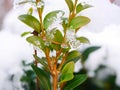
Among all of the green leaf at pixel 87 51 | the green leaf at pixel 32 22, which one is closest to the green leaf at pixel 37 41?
the green leaf at pixel 32 22

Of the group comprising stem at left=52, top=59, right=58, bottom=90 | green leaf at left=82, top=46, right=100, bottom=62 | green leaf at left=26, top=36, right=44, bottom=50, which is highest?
green leaf at left=26, top=36, right=44, bottom=50

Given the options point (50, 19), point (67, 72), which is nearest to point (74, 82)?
point (67, 72)

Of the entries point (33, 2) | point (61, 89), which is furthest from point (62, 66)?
point (33, 2)

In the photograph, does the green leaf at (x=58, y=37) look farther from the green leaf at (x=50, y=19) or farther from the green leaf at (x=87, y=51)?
the green leaf at (x=87, y=51)

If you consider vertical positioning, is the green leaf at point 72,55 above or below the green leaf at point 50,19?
below

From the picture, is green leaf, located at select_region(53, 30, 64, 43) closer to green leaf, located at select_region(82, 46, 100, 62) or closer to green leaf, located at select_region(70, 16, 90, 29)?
green leaf, located at select_region(70, 16, 90, 29)

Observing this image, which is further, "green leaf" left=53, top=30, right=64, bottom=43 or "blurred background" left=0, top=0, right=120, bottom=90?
"blurred background" left=0, top=0, right=120, bottom=90

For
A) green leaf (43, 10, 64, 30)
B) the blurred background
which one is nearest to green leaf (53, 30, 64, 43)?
green leaf (43, 10, 64, 30)

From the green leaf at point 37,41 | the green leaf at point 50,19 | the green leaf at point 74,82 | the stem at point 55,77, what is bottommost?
the green leaf at point 74,82

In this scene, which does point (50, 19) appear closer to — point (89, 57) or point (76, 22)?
point (76, 22)
